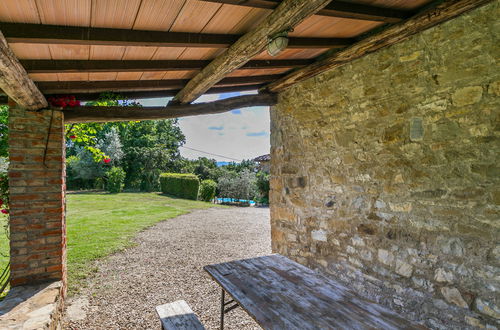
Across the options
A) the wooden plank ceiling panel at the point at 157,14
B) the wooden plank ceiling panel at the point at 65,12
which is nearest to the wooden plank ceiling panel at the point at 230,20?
the wooden plank ceiling panel at the point at 157,14

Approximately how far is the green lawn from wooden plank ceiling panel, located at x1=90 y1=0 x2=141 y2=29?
3.43 metres

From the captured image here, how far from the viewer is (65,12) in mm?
1536

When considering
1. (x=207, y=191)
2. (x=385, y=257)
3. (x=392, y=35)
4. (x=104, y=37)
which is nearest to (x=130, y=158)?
(x=207, y=191)

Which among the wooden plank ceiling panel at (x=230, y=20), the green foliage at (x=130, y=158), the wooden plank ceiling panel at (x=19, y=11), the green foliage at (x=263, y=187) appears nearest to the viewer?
the wooden plank ceiling panel at (x=19, y=11)

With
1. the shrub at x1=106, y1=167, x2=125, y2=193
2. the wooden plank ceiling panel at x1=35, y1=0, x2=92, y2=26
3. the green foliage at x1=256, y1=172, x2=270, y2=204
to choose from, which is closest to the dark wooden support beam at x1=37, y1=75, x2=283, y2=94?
the wooden plank ceiling panel at x1=35, y1=0, x2=92, y2=26

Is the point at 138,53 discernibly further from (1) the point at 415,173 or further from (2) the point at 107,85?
(1) the point at 415,173

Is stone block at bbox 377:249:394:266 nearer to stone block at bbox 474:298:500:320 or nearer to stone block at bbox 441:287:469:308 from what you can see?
stone block at bbox 441:287:469:308

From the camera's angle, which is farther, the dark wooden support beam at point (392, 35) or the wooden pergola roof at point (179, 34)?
the dark wooden support beam at point (392, 35)

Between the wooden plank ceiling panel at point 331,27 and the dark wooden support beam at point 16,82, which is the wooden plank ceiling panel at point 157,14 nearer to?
the dark wooden support beam at point 16,82

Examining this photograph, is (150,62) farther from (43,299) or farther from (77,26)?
(43,299)

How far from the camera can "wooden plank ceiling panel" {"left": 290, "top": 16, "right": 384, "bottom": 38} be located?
2095 millimetres

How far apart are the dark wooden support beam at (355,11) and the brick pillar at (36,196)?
2.41 m

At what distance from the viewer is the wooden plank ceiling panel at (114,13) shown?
1.51 meters

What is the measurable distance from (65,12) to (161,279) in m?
3.65
